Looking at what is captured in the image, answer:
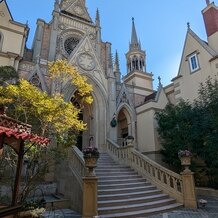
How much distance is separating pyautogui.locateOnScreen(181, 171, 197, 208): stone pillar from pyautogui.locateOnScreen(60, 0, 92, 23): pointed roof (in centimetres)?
1861

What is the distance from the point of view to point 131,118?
1719 centimetres

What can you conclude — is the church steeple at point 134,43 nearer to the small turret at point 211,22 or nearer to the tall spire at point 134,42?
the tall spire at point 134,42

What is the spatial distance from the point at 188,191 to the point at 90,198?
14.2 ft

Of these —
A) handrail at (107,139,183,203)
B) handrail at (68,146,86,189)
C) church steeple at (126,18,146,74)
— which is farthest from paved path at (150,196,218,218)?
church steeple at (126,18,146,74)

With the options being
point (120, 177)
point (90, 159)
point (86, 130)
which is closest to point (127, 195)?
point (120, 177)

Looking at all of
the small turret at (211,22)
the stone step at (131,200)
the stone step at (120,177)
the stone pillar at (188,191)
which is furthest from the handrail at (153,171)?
the small turret at (211,22)

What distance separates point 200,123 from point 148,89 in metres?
8.83

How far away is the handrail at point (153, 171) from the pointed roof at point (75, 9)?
15.3 meters

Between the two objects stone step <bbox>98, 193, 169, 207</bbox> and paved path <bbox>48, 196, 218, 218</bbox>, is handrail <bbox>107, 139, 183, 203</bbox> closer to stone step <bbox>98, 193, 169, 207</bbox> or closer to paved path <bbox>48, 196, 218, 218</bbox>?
stone step <bbox>98, 193, 169, 207</bbox>

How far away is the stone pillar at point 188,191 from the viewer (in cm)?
792

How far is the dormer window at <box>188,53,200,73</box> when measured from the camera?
1488 cm

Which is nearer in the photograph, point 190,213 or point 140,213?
point 140,213

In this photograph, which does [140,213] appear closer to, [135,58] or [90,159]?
[90,159]

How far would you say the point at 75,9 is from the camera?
20766mm
